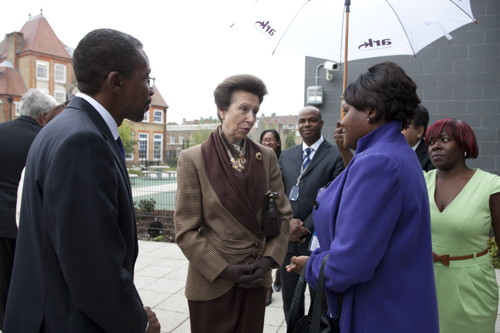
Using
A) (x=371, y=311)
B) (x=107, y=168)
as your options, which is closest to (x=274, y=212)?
(x=371, y=311)

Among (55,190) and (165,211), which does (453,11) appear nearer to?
(55,190)

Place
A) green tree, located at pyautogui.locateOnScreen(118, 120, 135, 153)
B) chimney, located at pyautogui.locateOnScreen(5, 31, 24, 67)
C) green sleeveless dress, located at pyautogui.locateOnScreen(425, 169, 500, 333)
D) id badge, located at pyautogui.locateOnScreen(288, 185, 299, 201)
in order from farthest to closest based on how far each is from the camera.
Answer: green tree, located at pyautogui.locateOnScreen(118, 120, 135, 153) → chimney, located at pyautogui.locateOnScreen(5, 31, 24, 67) → id badge, located at pyautogui.locateOnScreen(288, 185, 299, 201) → green sleeveless dress, located at pyautogui.locateOnScreen(425, 169, 500, 333)

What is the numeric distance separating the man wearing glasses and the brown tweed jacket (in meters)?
0.83

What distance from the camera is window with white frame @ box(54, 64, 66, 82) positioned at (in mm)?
43312

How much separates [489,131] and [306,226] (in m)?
5.14

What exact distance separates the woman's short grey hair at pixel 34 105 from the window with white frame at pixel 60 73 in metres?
45.7

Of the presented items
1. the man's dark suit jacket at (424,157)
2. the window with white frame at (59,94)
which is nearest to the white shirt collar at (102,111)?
the man's dark suit jacket at (424,157)

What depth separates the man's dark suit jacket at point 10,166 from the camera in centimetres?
321

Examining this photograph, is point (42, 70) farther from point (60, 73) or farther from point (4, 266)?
point (4, 266)

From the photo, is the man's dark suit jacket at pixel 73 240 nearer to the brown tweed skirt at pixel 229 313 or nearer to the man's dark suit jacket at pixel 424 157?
the brown tweed skirt at pixel 229 313

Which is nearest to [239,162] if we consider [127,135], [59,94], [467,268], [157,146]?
[467,268]

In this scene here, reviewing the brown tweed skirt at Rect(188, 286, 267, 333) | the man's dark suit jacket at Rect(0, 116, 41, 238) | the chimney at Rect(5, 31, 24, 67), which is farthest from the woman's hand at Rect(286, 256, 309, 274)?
the chimney at Rect(5, 31, 24, 67)

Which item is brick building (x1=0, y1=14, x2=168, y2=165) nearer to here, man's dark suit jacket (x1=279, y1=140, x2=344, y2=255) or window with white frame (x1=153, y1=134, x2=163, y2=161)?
window with white frame (x1=153, y1=134, x2=163, y2=161)

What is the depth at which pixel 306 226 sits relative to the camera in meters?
3.39
